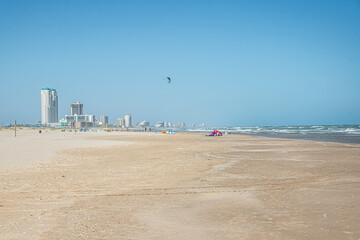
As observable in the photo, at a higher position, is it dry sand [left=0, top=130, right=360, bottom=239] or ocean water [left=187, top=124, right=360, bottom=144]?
dry sand [left=0, top=130, right=360, bottom=239]

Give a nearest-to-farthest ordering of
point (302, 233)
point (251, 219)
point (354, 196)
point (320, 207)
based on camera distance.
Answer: point (302, 233)
point (251, 219)
point (320, 207)
point (354, 196)

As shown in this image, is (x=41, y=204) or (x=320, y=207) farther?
→ (x=41, y=204)

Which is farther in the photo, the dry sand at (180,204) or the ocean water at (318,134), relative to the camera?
the ocean water at (318,134)

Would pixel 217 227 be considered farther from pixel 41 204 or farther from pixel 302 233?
pixel 41 204

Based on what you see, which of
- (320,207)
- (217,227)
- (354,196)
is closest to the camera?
(217,227)

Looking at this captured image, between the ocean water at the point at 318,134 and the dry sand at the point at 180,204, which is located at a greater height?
the dry sand at the point at 180,204

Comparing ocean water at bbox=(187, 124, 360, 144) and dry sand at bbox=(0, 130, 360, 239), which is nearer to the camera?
dry sand at bbox=(0, 130, 360, 239)

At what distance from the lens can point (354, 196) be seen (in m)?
6.64

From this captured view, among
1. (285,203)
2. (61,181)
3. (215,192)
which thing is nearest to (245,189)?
(215,192)

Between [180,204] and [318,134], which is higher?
[180,204]

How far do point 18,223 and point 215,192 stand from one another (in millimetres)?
4427

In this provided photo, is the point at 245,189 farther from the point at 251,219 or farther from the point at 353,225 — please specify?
the point at 353,225

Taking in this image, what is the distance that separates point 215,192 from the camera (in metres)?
7.37

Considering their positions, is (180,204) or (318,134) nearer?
(180,204)
